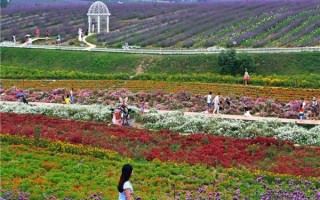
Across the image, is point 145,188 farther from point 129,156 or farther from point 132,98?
point 132,98

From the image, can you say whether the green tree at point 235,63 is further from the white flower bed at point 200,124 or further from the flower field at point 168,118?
the white flower bed at point 200,124

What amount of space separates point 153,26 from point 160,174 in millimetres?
49184

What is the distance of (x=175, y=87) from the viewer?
39.6m

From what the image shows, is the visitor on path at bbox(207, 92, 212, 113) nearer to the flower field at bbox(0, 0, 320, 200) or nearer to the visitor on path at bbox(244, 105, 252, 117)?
the flower field at bbox(0, 0, 320, 200)

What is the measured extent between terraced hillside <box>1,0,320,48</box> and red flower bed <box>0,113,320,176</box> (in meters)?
27.7

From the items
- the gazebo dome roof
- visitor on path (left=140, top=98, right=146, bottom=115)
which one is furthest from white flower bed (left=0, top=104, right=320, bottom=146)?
the gazebo dome roof

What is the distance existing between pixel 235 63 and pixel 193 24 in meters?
23.4

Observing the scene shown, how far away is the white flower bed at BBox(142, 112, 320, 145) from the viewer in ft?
85.7

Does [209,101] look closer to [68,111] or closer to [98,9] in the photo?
[68,111]

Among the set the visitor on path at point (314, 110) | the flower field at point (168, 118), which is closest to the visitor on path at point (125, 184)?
the flower field at point (168, 118)

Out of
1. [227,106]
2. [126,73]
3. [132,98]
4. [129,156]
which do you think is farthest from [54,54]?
[129,156]

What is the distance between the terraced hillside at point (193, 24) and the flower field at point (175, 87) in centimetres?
1439

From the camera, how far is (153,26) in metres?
68.7

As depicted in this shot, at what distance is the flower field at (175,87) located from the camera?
35969mm
